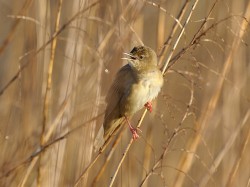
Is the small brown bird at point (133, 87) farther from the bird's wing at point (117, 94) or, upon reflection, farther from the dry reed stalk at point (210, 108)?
the dry reed stalk at point (210, 108)

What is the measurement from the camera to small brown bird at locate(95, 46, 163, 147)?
8.66ft

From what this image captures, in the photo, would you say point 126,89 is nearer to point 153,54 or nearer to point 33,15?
point 153,54

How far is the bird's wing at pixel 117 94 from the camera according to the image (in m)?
2.64

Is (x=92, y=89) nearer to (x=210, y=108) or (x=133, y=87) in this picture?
(x=133, y=87)

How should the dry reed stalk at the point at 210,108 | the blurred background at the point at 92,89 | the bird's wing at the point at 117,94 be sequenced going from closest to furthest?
1. the blurred background at the point at 92,89
2. the dry reed stalk at the point at 210,108
3. the bird's wing at the point at 117,94

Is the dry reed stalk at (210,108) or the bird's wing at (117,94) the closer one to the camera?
the dry reed stalk at (210,108)

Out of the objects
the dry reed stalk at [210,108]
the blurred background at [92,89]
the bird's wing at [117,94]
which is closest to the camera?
the blurred background at [92,89]

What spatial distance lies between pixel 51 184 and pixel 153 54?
0.83 metres

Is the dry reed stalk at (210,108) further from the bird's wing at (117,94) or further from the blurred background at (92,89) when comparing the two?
the bird's wing at (117,94)

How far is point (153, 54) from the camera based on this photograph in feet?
8.71

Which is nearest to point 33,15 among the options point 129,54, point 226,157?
point 129,54

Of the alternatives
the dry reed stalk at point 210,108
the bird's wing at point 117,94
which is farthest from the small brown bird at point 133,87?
the dry reed stalk at point 210,108

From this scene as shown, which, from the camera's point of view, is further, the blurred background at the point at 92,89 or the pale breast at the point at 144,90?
the pale breast at the point at 144,90

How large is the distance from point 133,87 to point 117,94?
0.09 meters
